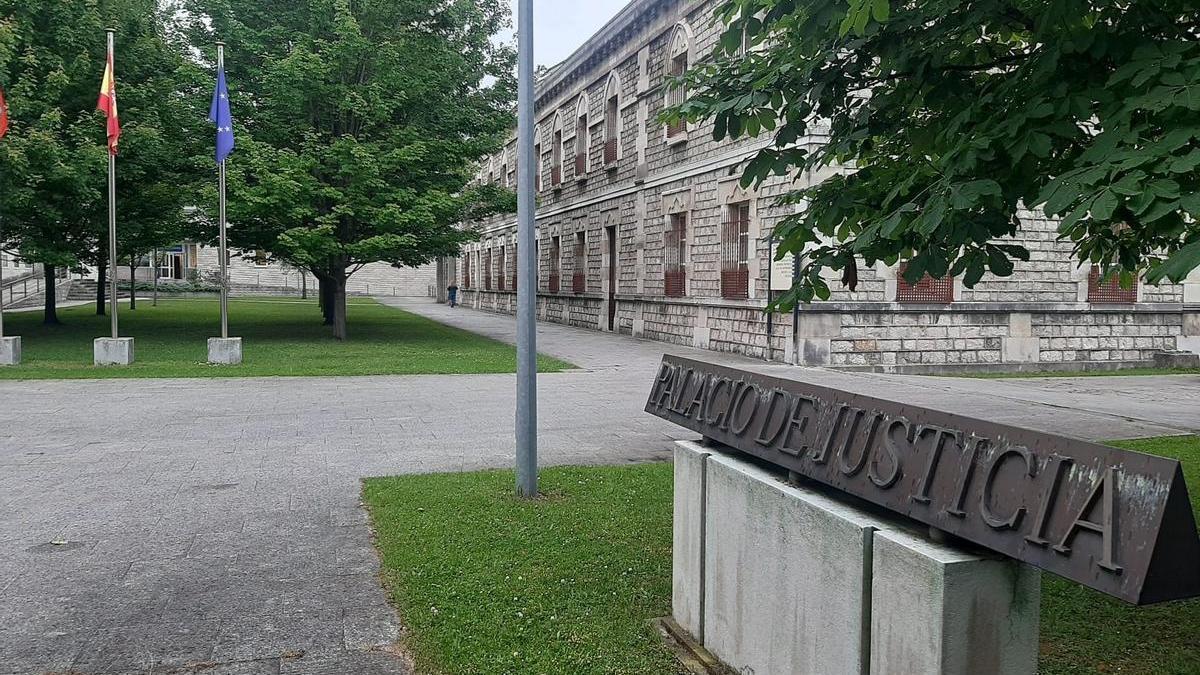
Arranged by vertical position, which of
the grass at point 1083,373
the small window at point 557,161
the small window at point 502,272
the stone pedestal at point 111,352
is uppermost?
the small window at point 557,161

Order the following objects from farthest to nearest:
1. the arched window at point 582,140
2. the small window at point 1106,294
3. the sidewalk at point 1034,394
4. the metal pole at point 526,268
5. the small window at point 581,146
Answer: the small window at point 581,146 → the arched window at point 582,140 → the small window at point 1106,294 → the sidewalk at point 1034,394 → the metal pole at point 526,268

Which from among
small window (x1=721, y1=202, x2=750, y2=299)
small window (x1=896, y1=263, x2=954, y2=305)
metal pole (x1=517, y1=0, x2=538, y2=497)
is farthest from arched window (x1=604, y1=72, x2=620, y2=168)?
metal pole (x1=517, y1=0, x2=538, y2=497)

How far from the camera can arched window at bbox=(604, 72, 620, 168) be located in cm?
2766

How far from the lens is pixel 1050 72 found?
397cm

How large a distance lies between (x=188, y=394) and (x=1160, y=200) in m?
12.6

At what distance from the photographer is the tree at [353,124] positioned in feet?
67.7

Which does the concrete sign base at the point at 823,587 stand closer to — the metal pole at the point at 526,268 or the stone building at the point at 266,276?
the metal pole at the point at 526,268

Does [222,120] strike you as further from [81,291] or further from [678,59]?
[81,291]

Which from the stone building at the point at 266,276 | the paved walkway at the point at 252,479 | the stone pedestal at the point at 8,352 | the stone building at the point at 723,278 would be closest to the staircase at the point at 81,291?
the stone building at the point at 266,276

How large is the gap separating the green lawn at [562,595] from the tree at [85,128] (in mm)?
16188

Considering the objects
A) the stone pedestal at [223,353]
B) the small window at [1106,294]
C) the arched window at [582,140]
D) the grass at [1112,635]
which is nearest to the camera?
the grass at [1112,635]

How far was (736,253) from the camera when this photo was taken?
20.1 meters

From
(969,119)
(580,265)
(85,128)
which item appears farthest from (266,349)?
(969,119)

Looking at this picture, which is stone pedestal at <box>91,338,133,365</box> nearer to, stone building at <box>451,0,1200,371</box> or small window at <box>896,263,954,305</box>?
stone building at <box>451,0,1200,371</box>
